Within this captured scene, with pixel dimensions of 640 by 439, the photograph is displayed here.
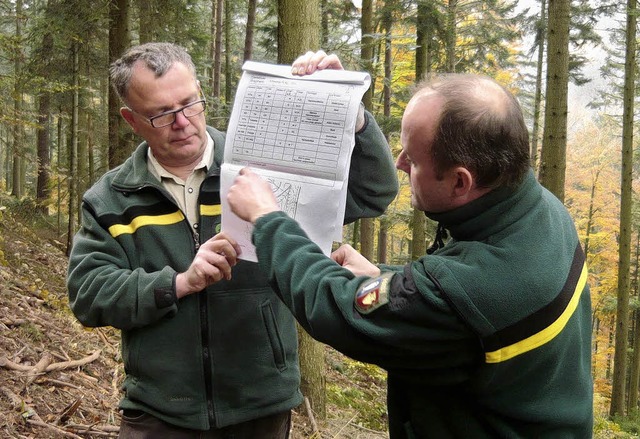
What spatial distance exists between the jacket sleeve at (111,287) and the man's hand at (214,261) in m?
0.14

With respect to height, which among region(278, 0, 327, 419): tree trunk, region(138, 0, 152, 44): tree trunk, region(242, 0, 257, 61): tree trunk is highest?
region(242, 0, 257, 61): tree trunk

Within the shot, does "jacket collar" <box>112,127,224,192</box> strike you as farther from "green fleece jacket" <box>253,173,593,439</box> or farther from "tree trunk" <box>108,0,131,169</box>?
"tree trunk" <box>108,0,131,169</box>

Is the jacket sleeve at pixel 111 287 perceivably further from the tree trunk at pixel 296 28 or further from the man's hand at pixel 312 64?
the tree trunk at pixel 296 28

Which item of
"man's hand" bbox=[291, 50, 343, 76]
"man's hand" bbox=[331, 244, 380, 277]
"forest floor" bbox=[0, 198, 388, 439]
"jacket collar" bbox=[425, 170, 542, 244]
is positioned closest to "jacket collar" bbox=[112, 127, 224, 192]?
"man's hand" bbox=[291, 50, 343, 76]

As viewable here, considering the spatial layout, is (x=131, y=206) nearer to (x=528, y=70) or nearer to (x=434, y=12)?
(x=434, y=12)

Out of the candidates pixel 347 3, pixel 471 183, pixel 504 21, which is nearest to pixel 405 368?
pixel 471 183

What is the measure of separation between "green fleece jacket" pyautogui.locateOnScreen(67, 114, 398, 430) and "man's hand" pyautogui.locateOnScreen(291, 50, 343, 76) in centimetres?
31

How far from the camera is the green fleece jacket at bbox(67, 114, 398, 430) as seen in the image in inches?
86.6

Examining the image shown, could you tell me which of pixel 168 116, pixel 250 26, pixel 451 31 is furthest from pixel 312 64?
pixel 451 31

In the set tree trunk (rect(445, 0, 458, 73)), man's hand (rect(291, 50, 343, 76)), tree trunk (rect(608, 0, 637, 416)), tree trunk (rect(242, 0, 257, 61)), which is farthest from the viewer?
tree trunk (rect(608, 0, 637, 416))

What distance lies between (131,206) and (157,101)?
0.45 m

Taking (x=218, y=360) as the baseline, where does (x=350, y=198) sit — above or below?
above

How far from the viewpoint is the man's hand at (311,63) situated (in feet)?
6.65

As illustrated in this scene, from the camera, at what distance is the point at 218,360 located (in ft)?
7.36
